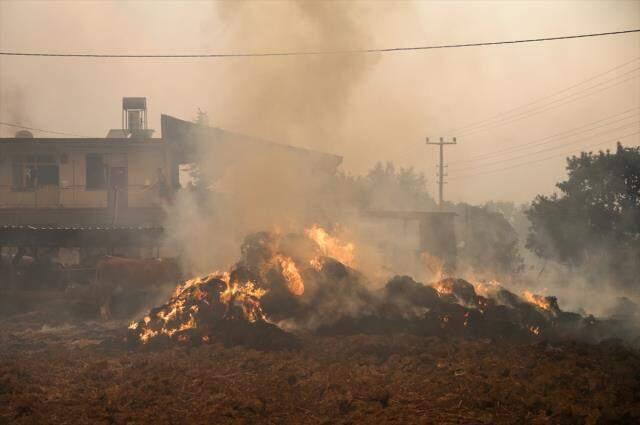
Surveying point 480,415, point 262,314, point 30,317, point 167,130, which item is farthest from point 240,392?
point 167,130

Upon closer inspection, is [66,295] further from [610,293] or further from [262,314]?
[610,293]

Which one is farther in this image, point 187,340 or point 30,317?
point 30,317

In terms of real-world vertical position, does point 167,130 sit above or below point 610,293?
above

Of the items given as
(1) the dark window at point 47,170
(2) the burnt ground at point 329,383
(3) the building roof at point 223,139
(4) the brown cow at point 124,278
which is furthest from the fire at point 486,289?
(1) the dark window at point 47,170

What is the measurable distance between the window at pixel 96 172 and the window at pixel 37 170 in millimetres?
1731

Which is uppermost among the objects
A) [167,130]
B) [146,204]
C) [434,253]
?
[167,130]

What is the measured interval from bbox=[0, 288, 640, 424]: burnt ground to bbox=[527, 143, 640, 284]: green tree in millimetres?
19579

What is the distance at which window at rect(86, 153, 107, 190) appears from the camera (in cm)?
3278

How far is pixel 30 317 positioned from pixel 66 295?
5.26 ft

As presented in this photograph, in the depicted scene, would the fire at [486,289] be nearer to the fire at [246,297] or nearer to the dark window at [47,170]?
the fire at [246,297]

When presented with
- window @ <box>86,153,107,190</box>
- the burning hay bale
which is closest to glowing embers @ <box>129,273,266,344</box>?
the burning hay bale

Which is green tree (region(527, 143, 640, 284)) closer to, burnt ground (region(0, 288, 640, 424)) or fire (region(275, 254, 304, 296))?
burnt ground (region(0, 288, 640, 424))

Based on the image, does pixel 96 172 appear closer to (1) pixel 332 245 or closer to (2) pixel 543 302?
(1) pixel 332 245

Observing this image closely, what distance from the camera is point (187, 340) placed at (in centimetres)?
1593
